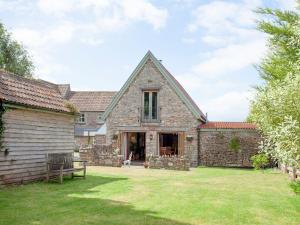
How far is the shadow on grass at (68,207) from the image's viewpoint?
9.27 m

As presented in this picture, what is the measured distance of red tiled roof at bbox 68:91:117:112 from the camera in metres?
52.9

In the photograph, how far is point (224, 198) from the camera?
42.3ft

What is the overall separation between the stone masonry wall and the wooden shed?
36.5 feet

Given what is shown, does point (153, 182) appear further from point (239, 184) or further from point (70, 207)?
point (70, 207)

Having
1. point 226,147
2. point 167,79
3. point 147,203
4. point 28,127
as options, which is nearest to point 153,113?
point 167,79

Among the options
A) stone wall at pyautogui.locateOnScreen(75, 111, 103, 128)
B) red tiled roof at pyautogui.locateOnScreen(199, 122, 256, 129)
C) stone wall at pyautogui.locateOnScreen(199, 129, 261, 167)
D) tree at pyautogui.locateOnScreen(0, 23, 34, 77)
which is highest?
tree at pyautogui.locateOnScreen(0, 23, 34, 77)

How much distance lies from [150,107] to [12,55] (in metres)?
27.2

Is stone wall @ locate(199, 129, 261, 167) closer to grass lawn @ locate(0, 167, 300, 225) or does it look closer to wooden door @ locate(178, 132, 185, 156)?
wooden door @ locate(178, 132, 185, 156)

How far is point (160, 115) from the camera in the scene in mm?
29812

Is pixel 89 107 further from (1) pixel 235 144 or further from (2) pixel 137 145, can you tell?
(1) pixel 235 144

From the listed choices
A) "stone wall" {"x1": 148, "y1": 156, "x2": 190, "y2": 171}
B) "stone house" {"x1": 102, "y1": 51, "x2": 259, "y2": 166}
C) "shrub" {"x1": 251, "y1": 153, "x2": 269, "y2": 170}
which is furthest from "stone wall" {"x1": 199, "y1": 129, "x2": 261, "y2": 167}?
"stone wall" {"x1": 148, "y1": 156, "x2": 190, "y2": 171}

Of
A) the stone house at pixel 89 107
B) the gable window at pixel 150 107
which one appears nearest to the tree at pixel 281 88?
the gable window at pixel 150 107

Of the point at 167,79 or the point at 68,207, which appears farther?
the point at 167,79

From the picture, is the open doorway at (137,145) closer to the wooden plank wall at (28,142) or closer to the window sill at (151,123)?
the window sill at (151,123)
